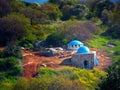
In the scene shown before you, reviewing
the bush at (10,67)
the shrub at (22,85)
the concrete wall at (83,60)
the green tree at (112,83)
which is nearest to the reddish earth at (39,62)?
the bush at (10,67)

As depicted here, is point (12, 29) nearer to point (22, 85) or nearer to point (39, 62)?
point (39, 62)

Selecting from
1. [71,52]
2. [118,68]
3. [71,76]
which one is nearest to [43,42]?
[71,52]

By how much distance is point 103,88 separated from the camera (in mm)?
23000

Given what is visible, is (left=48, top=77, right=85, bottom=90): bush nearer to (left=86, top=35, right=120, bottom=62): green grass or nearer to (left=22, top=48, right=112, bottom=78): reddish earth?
(left=22, top=48, right=112, bottom=78): reddish earth

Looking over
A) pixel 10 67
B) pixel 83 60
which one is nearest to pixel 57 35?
pixel 83 60

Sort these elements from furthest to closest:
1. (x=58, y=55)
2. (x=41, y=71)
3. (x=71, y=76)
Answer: (x=58, y=55)
(x=41, y=71)
(x=71, y=76)

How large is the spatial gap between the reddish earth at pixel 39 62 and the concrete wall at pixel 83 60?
0.66 m

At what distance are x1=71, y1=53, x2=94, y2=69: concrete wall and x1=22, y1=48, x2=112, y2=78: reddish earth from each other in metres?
0.66

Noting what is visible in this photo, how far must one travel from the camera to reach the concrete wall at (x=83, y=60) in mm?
33062

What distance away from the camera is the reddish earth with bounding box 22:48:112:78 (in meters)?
31.6

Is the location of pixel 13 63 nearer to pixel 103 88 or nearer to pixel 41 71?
pixel 41 71

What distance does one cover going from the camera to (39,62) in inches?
1313

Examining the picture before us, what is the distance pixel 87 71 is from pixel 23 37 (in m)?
8.85

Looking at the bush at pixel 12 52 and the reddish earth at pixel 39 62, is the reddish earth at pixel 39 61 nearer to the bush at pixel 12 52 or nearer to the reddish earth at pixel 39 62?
the reddish earth at pixel 39 62
